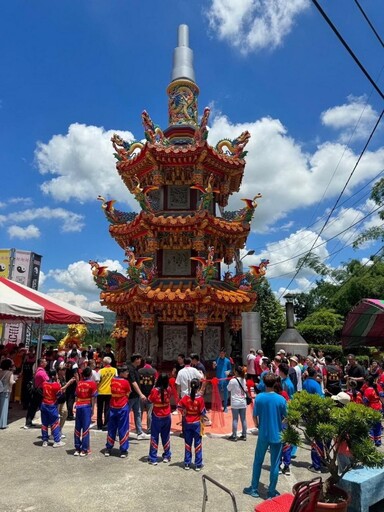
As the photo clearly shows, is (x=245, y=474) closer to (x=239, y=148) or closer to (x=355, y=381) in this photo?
(x=355, y=381)

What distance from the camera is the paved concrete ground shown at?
5.27 metres

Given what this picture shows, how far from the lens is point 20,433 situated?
8969 mm

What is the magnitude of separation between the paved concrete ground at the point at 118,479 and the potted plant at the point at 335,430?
58.7 inches

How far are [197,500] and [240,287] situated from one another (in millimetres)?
9931

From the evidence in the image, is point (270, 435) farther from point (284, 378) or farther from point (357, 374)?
point (357, 374)

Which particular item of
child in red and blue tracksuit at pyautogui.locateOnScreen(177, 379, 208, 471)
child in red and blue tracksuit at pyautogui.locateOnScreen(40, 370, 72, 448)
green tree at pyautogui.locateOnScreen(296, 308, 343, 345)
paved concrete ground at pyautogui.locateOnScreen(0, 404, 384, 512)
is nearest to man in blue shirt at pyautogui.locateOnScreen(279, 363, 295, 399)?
paved concrete ground at pyautogui.locateOnScreen(0, 404, 384, 512)

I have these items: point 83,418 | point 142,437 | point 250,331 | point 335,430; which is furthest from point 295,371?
point 335,430

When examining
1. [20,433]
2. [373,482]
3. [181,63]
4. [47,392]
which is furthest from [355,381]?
[181,63]

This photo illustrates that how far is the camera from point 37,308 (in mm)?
10594

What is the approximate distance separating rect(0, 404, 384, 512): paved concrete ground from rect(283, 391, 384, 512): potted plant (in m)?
1.49

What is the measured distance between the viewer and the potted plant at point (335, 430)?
4.21 meters

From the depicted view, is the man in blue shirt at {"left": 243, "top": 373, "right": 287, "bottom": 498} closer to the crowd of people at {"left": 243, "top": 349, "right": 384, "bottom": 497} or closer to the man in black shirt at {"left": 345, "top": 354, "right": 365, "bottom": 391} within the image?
the crowd of people at {"left": 243, "top": 349, "right": 384, "bottom": 497}

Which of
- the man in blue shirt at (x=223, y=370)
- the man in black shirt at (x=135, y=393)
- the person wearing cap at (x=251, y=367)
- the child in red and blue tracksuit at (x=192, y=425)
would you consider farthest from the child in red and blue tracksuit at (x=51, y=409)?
the person wearing cap at (x=251, y=367)

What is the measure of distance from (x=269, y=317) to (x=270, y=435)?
2961 centimetres
